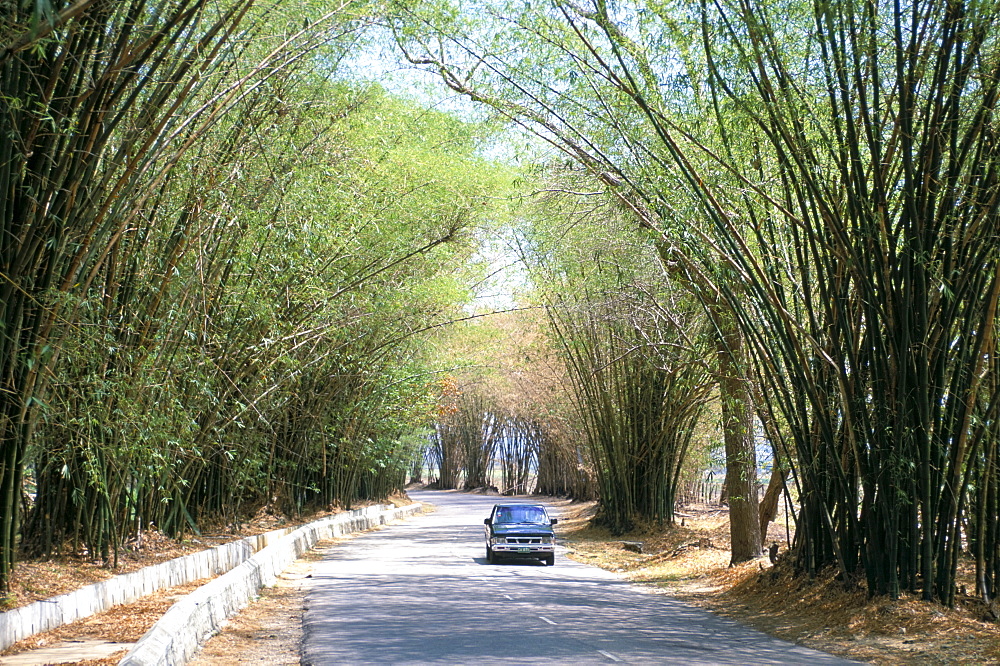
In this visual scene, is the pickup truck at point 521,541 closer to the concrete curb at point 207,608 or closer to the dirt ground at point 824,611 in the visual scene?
the dirt ground at point 824,611

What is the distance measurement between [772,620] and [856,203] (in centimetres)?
419

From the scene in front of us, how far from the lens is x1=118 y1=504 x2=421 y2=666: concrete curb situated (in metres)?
6.15

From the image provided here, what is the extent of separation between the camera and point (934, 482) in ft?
28.0

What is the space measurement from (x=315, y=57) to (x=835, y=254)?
221 inches

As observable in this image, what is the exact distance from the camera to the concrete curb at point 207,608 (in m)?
6.15

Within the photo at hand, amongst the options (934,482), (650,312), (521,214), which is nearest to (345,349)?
(521,214)

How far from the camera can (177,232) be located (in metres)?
10.1

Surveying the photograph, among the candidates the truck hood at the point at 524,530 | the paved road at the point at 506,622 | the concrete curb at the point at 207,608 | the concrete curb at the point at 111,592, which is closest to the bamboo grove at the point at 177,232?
the concrete curb at the point at 111,592

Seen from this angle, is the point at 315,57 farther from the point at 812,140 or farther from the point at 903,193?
the point at 903,193

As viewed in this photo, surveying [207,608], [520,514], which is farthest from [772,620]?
[520,514]

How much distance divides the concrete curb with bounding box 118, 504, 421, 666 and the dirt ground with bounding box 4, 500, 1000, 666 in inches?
5.8

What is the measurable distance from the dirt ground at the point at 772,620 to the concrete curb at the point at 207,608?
15 cm

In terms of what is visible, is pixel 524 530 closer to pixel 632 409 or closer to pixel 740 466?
pixel 740 466

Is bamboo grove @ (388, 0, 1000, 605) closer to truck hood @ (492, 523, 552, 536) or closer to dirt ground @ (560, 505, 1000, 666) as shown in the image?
dirt ground @ (560, 505, 1000, 666)
